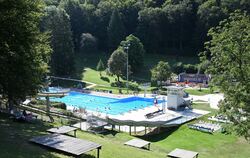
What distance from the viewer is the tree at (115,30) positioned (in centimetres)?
7681

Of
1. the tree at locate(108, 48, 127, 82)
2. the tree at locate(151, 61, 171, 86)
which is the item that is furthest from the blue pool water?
the tree at locate(108, 48, 127, 82)

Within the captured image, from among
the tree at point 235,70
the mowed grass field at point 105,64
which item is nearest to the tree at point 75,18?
the mowed grass field at point 105,64

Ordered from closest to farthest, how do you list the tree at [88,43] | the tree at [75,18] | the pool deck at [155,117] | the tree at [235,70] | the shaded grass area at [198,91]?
the tree at [235,70]
the pool deck at [155,117]
the shaded grass area at [198,91]
the tree at [88,43]
the tree at [75,18]

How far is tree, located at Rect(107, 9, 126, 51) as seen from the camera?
76.8 m

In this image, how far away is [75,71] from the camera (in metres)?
63.0

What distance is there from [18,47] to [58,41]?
4256 centimetres

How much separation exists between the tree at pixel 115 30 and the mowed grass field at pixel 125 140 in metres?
46.6

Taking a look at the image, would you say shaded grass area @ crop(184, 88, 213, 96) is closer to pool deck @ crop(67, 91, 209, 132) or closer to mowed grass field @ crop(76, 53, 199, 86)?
pool deck @ crop(67, 91, 209, 132)

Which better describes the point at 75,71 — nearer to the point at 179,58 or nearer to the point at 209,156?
A: the point at 179,58

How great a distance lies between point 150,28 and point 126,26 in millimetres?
6535

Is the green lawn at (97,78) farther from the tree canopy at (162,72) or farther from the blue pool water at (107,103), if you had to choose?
the tree canopy at (162,72)

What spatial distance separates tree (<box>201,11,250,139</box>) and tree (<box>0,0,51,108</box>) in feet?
28.9

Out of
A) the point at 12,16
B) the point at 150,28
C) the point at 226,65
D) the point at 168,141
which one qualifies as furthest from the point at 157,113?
the point at 150,28

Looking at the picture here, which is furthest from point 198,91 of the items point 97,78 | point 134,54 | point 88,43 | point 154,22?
point 88,43
